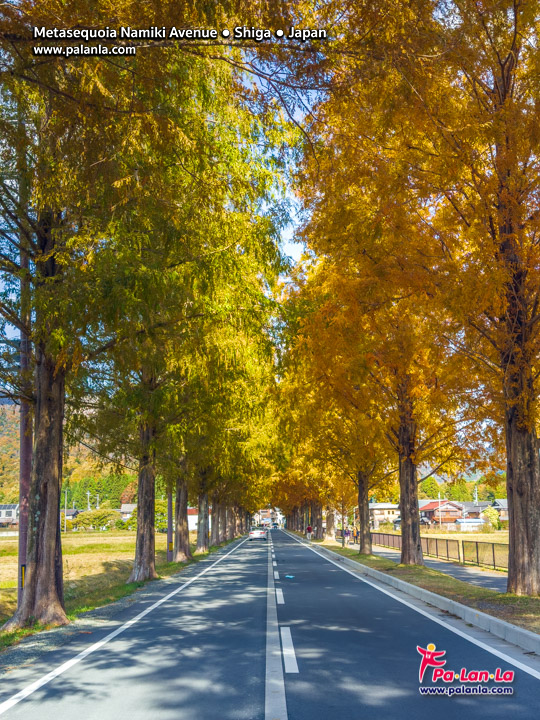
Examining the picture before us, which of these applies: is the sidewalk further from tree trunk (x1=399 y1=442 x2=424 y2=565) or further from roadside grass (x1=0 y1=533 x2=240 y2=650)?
roadside grass (x1=0 y1=533 x2=240 y2=650)

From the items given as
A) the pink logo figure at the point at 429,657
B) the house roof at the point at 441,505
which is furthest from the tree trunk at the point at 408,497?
the house roof at the point at 441,505

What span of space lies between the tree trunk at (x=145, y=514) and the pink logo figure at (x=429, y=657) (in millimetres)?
12893

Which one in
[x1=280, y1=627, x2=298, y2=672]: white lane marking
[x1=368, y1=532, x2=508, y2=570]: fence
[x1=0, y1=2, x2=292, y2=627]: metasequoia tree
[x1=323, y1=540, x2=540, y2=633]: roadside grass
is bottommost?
[x1=368, y1=532, x2=508, y2=570]: fence

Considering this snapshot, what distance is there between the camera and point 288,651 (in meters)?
8.34

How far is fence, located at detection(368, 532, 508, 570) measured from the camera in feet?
84.1

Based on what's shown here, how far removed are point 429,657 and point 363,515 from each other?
25.9 m

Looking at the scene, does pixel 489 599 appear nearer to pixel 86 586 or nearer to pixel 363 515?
pixel 86 586

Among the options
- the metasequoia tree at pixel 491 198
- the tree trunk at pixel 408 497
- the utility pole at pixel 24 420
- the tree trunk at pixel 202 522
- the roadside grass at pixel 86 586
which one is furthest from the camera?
the tree trunk at pixel 202 522

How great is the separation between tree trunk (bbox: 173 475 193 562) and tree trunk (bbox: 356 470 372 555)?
8.25 meters

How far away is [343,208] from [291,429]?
12.7 m

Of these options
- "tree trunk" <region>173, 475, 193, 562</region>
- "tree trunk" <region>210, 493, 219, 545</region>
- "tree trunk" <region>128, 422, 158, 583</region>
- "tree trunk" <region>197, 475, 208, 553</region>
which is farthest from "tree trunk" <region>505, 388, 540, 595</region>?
"tree trunk" <region>210, 493, 219, 545</region>

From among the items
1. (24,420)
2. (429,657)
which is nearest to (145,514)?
(24,420)

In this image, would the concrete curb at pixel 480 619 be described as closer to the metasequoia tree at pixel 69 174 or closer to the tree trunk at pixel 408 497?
the tree trunk at pixel 408 497

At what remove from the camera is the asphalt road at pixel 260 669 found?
18.9 feet
